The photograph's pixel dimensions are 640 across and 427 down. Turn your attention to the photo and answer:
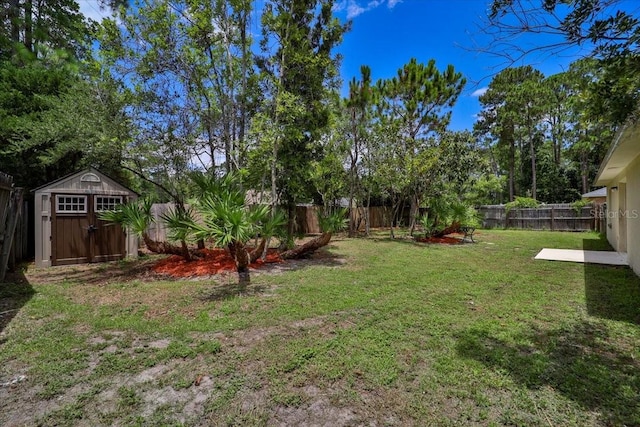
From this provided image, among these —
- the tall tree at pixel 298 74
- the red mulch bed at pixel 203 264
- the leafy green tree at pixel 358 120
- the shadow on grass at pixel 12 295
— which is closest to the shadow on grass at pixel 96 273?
the shadow on grass at pixel 12 295

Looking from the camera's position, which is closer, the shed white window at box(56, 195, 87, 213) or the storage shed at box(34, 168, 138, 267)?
the storage shed at box(34, 168, 138, 267)

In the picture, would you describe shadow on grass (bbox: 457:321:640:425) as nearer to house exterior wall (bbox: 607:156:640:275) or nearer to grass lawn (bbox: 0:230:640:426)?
grass lawn (bbox: 0:230:640:426)

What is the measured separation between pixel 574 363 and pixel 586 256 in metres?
7.76

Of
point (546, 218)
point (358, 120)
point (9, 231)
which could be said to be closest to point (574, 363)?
point (9, 231)

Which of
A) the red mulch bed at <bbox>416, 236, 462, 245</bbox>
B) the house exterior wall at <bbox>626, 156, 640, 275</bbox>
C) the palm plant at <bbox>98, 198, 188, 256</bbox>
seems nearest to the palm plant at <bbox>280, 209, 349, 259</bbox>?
the palm plant at <bbox>98, 198, 188, 256</bbox>

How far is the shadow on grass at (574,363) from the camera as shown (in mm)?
2352

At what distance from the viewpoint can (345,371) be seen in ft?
9.18

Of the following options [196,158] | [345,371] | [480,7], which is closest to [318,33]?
[196,158]

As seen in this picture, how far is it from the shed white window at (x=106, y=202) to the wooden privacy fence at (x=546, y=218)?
49.5 feet

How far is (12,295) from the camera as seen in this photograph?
5.17 m

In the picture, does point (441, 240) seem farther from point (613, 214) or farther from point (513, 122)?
point (513, 122)

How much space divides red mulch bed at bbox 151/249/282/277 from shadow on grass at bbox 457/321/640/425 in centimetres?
525

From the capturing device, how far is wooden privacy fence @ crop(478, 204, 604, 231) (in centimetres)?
1678

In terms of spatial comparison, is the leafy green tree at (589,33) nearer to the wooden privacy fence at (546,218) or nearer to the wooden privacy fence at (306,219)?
the wooden privacy fence at (306,219)
